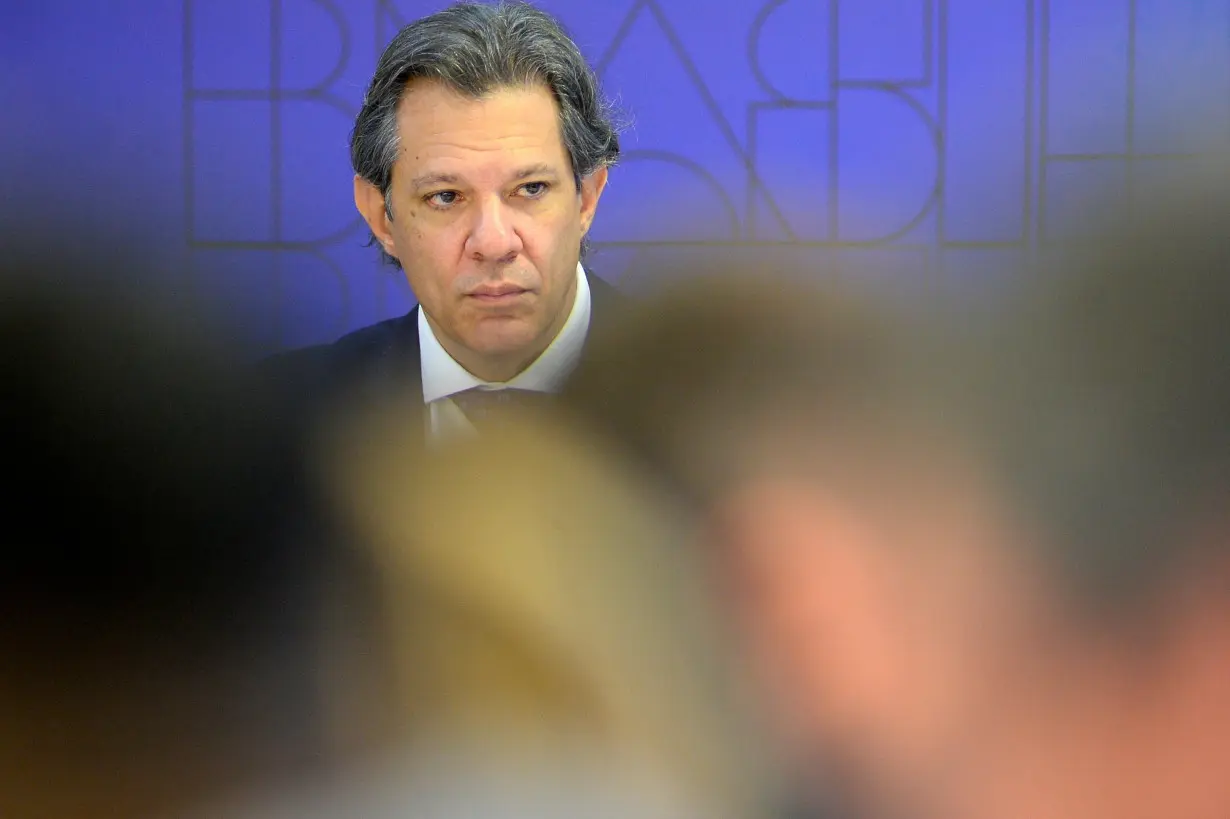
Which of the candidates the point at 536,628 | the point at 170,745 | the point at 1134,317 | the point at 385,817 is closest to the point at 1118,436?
the point at 1134,317

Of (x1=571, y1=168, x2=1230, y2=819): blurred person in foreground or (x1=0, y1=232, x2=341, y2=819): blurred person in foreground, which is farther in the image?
(x1=0, y1=232, x2=341, y2=819): blurred person in foreground

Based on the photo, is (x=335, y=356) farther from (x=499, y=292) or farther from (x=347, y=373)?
(x=499, y=292)

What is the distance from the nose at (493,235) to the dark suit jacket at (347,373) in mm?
120

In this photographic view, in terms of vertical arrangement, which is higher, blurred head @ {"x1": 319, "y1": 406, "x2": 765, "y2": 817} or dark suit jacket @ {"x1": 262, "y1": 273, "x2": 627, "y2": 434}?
dark suit jacket @ {"x1": 262, "y1": 273, "x2": 627, "y2": 434}

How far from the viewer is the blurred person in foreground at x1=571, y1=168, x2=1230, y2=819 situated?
1.00 m

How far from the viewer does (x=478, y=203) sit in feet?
3.48

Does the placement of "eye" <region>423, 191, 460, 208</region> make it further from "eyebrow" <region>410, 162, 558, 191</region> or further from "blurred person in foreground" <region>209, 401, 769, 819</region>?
"blurred person in foreground" <region>209, 401, 769, 819</region>

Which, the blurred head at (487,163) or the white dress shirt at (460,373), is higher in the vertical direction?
the blurred head at (487,163)

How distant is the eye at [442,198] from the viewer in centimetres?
107

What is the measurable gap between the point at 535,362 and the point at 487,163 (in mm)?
203

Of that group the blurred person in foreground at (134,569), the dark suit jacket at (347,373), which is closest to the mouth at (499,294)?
the dark suit jacket at (347,373)

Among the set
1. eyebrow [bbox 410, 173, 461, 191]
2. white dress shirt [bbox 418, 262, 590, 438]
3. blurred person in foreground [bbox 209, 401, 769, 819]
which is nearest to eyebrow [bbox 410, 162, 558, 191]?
eyebrow [bbox 410, 173, 461, 191]

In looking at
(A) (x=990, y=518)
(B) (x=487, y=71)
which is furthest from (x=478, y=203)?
(A) (x=990, y=518)

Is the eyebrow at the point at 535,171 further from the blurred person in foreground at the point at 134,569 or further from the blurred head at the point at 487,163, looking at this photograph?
the blurred person in foreground at the point at 134,569
